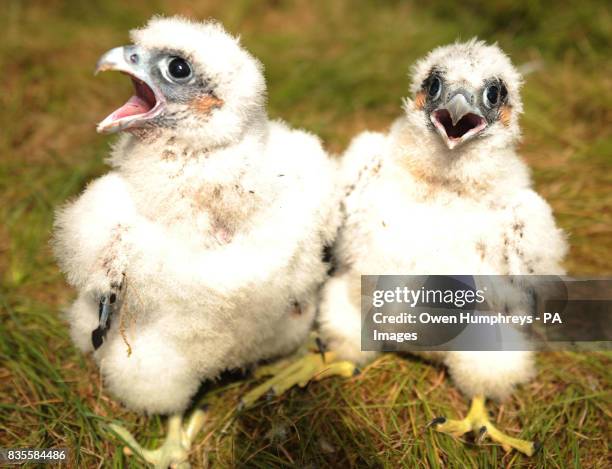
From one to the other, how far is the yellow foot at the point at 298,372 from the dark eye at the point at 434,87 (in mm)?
1454

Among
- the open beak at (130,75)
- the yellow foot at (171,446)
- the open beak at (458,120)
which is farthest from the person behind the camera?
the yellow foot at (171,446)

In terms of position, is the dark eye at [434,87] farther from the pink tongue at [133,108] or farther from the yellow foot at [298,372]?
the yellow foot at [298,372]

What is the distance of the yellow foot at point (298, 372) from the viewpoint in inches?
113

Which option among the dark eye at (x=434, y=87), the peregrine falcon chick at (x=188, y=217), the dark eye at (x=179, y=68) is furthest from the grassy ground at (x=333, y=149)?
the dark eye at (x=179, y=68)

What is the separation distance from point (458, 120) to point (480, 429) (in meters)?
1.51

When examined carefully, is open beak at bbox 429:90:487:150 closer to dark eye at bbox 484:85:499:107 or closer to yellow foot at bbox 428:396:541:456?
dark eye at bbox 484:85:499:107

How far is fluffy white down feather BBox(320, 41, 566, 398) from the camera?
2.41m

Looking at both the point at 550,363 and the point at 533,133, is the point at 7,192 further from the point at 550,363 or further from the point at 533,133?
the point at 533,133

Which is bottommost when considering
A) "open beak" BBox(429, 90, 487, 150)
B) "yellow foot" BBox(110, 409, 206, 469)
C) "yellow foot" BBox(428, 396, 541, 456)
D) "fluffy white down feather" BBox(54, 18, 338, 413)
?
"yellow foot" BBox(110, 409, 206, 469)

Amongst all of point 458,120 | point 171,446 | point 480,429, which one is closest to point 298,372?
point 171,446

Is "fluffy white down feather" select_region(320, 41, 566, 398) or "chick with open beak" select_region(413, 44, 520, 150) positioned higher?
"chick with open beak" select_region(413, 44, 520, 150)

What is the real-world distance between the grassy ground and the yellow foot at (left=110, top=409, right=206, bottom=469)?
0.06m

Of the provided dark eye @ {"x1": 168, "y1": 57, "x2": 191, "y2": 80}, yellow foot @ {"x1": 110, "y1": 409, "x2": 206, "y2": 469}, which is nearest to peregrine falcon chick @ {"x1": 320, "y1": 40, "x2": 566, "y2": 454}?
dark eye @ {"x1": 168, "y1": 57, "x2": 191, "y2": 80}

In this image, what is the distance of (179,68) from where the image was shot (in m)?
2.09
